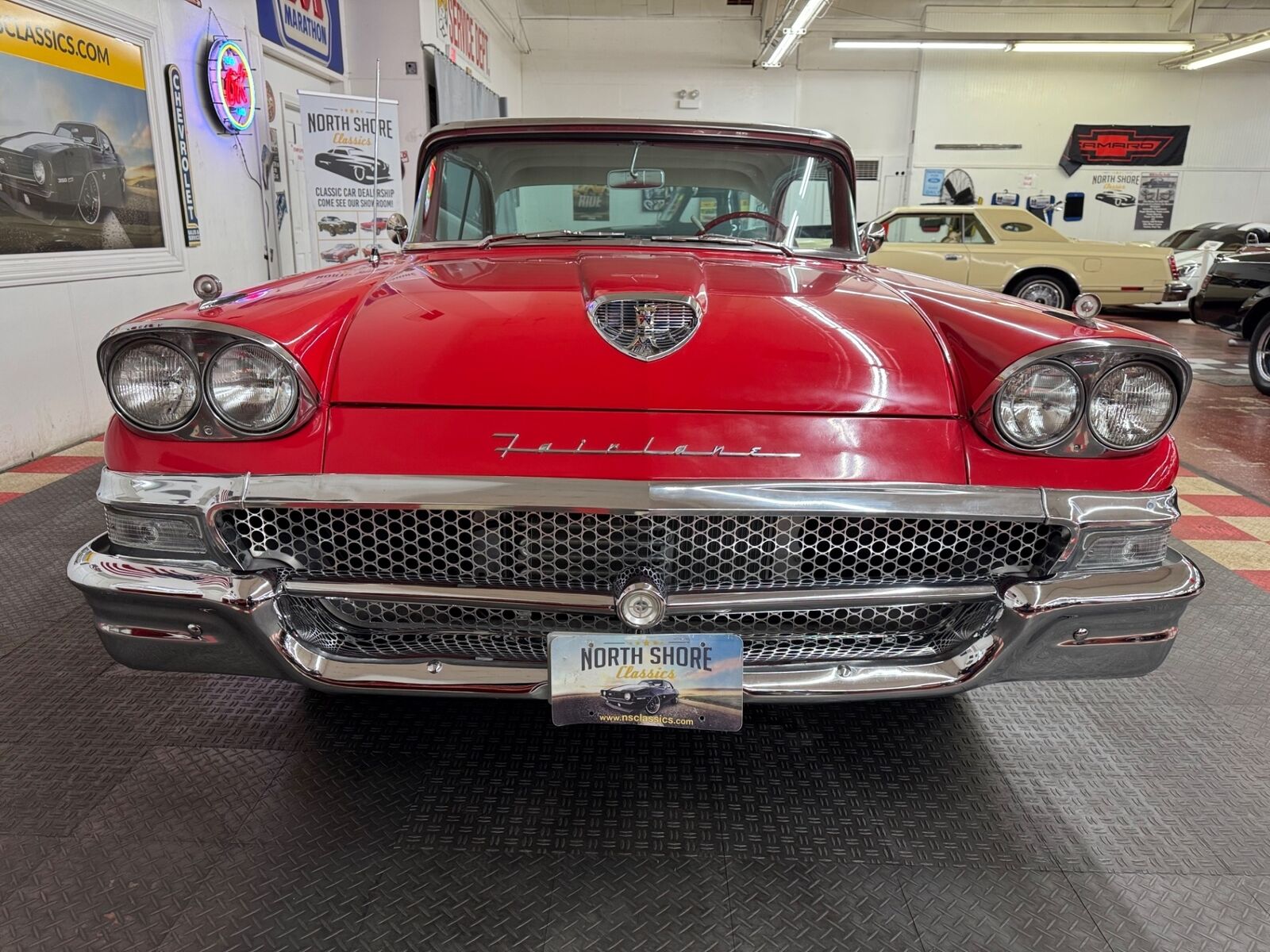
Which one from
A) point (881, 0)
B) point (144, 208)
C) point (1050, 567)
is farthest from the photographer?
point (881, 0)

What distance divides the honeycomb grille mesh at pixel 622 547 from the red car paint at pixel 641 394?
10 centimetres

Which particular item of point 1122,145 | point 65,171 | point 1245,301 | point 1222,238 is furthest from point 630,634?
point 1122,145

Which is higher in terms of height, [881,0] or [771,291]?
[881,0]

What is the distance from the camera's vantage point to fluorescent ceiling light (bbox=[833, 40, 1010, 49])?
1348cm

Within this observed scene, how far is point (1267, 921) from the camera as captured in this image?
1.47 m

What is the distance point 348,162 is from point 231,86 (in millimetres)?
886

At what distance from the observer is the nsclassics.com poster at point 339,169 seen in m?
Answer: 6.11

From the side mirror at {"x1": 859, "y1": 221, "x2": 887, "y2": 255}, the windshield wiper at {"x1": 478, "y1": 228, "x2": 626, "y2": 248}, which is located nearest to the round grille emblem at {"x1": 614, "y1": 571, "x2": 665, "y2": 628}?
the windshield wiper at {"x1": 478, "y1": 228, "x2": 626, "y2": 248}

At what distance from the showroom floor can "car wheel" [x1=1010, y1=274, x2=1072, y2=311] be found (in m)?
8.40

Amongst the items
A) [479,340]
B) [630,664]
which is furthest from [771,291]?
[630,664]

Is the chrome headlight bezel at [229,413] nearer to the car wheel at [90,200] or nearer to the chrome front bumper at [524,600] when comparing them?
the chrome front bumper at [524,600]

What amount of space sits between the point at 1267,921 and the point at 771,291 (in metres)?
1.48

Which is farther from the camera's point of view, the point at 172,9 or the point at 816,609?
the point at 172,9

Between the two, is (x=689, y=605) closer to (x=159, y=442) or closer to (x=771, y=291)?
(x=771, y=291)
